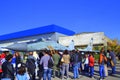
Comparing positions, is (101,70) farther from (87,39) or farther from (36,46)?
(87,39)

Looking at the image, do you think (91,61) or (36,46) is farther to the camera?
(36,46)

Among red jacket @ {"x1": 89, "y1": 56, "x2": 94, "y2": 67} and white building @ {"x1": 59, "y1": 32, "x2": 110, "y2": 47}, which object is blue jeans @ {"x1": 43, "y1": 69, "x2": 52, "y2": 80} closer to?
red jacket @ {"x1": 89, "y1": 56, "x2": 94, "y2": 67}

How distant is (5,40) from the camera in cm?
6688

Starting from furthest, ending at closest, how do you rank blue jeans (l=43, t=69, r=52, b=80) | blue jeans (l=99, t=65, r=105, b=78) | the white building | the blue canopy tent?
the white building
the blue canopy tent
blue jeans (l=99, t=65, r=105, b=78)
blue jeans (l=43, t=69, r=52, b=80)

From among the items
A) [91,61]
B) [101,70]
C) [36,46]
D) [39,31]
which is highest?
[39,31]

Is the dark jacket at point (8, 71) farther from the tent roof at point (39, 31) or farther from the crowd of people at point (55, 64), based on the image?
the tent roof at point (39, 31)

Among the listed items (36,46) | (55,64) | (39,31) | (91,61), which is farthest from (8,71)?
(39,31)

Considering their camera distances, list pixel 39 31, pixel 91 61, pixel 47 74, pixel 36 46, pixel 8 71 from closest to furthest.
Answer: pixel 8 71
pixel 47 74
pixel 91 61
pixel 36 46
pixel 39 31

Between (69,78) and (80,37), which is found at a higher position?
(80,37)

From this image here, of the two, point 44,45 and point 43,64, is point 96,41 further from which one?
point 43,64

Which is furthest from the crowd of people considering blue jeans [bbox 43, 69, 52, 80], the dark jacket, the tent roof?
the tent roof

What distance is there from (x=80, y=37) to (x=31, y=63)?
34911mm

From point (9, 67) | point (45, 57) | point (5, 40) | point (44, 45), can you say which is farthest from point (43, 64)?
point (5, 40)

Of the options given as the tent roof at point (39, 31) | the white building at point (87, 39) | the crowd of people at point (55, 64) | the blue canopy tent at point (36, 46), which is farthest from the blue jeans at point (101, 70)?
the tent roof at point (39, 31)
